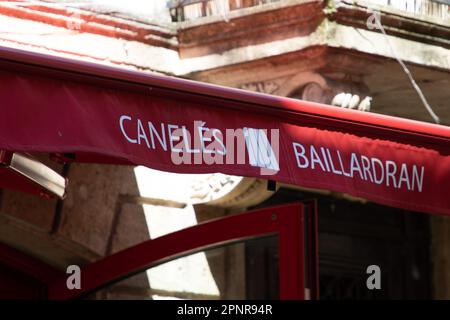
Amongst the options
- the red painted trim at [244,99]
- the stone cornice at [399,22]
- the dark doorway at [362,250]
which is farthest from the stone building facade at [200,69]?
the red painted trim at [244,99]

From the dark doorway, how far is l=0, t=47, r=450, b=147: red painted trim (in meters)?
2.34

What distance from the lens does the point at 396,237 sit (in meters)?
9.23

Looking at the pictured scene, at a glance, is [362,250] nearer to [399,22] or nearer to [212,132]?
[399,22]

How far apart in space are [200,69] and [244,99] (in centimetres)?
173

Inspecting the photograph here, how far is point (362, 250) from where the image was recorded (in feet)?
29.7

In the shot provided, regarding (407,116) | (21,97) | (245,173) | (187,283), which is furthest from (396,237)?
(21,97)

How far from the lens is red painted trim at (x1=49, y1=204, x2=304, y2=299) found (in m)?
6.44

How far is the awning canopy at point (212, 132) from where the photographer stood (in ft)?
18.5

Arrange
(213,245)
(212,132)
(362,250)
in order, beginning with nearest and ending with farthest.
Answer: (212,132), (213,245), (362,250)

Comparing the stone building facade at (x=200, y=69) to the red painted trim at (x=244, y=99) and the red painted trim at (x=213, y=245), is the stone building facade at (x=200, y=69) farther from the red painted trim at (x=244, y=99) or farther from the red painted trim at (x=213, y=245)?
the red painted trim at (x=244, y=99)

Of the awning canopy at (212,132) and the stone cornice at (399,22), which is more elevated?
the stone cornice at (399,22)

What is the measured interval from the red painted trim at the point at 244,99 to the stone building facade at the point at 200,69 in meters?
0.99

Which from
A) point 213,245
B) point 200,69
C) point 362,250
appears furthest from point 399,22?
point 362,250

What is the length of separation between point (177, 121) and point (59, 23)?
6.26 feet
